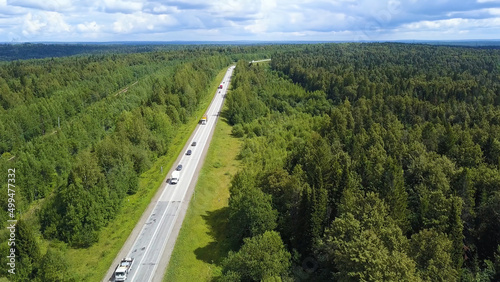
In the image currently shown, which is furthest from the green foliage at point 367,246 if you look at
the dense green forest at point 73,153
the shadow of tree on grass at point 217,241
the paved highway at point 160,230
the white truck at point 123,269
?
the dense green forest at point 73,153

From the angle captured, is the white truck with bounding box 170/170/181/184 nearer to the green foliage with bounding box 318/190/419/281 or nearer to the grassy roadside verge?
the grassy roadside verge

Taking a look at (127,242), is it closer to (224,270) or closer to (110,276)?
(110,276)

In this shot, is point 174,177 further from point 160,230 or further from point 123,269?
point 123,269

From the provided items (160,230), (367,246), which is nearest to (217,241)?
(160,230)

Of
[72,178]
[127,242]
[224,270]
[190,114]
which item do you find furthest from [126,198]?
[190,114]

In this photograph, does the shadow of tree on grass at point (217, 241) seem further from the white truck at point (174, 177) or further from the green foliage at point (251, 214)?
the white truck at point (174, 177)

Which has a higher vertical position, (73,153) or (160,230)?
(73,153)

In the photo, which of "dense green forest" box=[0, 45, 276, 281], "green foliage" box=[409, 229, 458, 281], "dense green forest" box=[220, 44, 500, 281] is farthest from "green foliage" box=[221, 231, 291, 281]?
"dense green forest" box=[0, 45, 276, 281]
